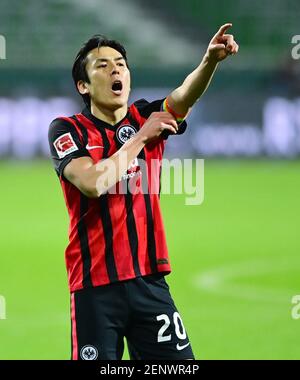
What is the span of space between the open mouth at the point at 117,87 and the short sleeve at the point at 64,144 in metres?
0.26

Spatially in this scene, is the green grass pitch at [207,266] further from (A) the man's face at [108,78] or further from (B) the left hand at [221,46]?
(B) the left hand at [221,46]

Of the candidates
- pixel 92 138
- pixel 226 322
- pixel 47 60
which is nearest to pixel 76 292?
pixel 92 138

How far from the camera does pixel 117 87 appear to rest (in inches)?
179

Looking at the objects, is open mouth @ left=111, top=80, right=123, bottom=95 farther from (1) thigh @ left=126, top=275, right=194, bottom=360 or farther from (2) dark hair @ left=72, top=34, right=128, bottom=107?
(1) thigh @ left=126, top=275, right=194, bottom=360

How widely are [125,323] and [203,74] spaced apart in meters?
1.20

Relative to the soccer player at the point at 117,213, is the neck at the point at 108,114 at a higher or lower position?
higher

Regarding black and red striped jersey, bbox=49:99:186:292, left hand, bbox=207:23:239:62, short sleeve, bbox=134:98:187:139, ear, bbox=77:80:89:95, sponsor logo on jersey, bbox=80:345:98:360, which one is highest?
left hand, bbox=207:23:239:62

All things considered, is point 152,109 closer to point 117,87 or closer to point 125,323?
point 117,87

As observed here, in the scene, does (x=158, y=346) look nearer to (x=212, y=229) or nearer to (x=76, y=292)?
(x=76, y=292)

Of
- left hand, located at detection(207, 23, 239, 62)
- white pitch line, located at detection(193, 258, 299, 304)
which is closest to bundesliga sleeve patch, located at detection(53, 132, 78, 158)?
left hand, located at detection(207, 23, 239, 62)

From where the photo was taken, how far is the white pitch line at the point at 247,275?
8.69 metres

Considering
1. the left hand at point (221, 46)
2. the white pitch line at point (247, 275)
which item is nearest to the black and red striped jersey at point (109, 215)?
the left hand at point (221, 46)

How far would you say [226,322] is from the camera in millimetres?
7695

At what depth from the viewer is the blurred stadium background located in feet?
25.7
